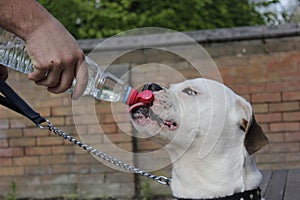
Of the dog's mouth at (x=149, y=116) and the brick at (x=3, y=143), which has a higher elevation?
the dog's mouth at (x=149, y=116)

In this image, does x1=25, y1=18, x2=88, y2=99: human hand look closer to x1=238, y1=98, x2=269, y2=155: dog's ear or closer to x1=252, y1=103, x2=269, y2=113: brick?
x1=238, y1=98, x2=269, y2=155: dog's ear

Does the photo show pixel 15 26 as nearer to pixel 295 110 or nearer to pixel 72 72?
pixel 72 72

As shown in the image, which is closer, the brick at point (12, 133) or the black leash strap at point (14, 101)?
the black leash strap at point (14, 101)

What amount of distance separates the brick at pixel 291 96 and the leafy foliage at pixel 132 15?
1788mm

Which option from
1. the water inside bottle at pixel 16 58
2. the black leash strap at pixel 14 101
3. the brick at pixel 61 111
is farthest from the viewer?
the brick at pixel 61 111

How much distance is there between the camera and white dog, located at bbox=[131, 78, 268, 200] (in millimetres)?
2875

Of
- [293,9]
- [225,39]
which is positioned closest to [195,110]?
[225,39]

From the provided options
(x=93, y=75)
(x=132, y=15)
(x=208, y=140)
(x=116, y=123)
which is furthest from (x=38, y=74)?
(x=132, y=15)

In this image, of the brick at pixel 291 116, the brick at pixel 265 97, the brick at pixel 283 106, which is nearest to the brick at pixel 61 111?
the brick at pixel 265 97

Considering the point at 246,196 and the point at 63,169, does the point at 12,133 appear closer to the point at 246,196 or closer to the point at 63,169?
the point at 63,169

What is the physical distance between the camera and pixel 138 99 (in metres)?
2.48

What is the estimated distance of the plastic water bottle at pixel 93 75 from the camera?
2.28 metres

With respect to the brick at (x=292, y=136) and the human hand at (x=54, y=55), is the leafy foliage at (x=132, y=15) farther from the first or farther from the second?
the human hand at (x=54, y=55)

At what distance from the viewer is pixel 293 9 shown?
373 inches
